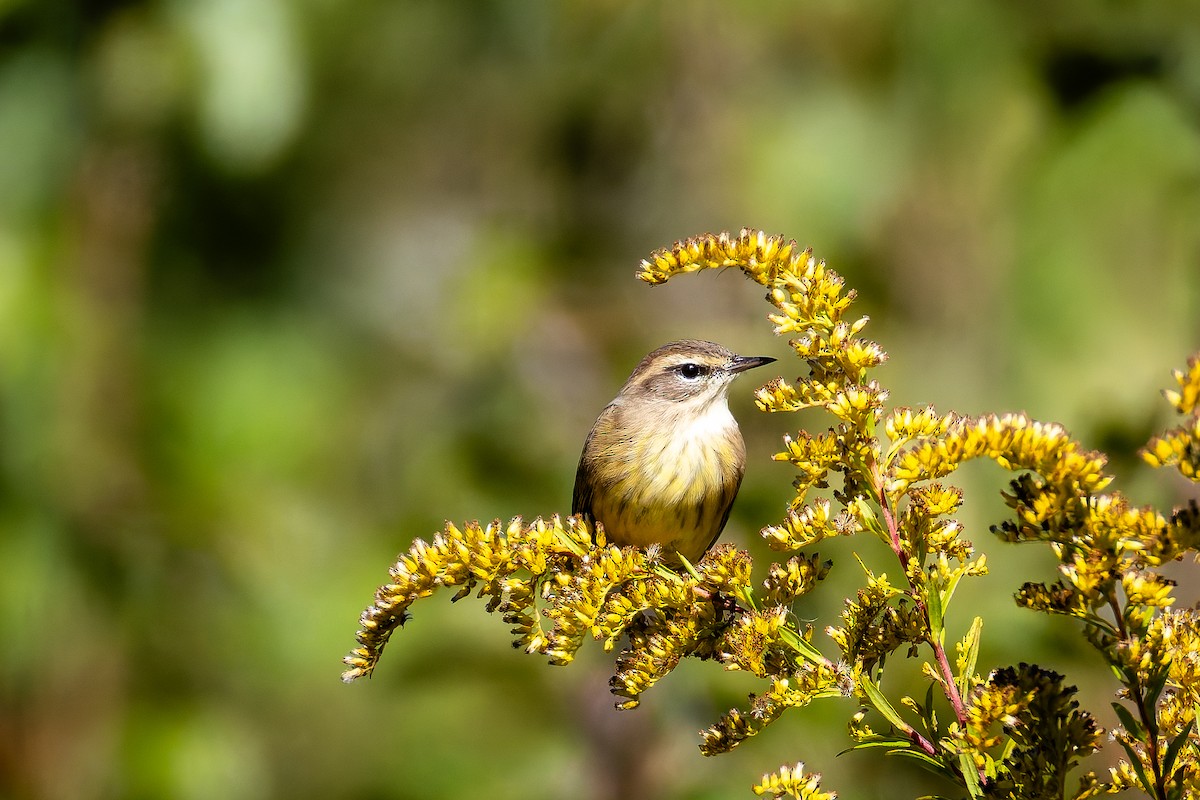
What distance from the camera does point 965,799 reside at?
1428mm

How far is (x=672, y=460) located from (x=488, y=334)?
235 cm

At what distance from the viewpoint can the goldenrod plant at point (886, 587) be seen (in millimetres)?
1231

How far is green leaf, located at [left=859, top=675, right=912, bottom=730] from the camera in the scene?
133cm

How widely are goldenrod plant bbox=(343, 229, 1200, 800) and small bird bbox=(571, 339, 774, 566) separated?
1.31 m

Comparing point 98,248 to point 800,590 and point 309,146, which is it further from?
point 800,590

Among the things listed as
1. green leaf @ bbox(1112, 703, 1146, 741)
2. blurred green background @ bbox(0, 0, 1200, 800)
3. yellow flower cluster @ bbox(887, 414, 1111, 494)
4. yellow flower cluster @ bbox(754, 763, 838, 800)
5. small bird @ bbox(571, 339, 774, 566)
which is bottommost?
yellow flower cluster @ bbox(754, 763, 838, 800)

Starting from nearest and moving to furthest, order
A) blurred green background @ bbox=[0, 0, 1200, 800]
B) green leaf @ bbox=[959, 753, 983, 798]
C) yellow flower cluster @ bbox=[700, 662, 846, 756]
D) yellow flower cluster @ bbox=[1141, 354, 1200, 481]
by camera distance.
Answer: yellow flower cluster @ bbox=[1141, 354, 1200, 481] < green leaf @ bbox=[959, 753, 983, 798] < yellow flower cluster @ bbox=[700, 662, 846, 756] < blurred green background @ bbox=[0, 0, 1200, 800]

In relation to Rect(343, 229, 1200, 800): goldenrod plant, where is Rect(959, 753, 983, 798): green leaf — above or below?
below

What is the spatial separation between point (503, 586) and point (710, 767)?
106 inches

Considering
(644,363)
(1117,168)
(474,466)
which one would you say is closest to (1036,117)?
(1117,168)

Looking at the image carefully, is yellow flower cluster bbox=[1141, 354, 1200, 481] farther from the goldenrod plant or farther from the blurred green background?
the blurred green background

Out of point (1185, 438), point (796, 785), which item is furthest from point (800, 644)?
point (1185, 438)

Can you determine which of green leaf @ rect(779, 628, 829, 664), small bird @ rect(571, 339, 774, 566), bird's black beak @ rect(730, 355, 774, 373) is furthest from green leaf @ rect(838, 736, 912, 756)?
bird's black beak @ rect(730, 355, 774, 373)

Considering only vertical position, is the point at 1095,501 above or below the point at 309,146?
below
